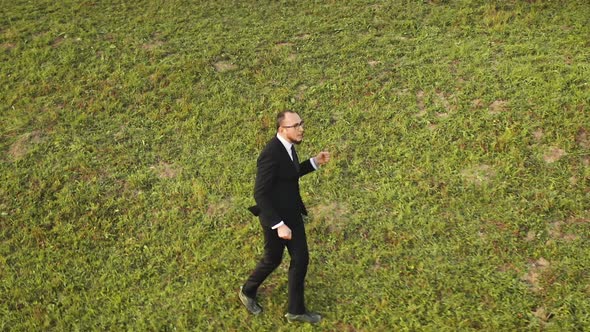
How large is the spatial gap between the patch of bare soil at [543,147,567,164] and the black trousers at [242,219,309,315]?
195 inches

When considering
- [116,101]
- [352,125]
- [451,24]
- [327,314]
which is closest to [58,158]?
[116,101]

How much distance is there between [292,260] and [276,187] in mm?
864

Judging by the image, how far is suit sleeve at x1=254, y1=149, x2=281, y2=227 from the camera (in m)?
5.46

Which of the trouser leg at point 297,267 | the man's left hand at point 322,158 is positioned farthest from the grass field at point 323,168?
the man's left hand at point 322,158

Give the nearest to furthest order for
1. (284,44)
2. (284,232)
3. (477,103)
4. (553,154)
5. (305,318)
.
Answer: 1. (284,232)
2. (305,318)
3. (553,154)
4. (477,103)
5. (284,44)

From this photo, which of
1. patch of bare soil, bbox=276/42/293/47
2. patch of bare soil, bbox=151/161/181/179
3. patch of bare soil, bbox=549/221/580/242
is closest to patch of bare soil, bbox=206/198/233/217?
patch of bare soil, bbox=151/161/181/179

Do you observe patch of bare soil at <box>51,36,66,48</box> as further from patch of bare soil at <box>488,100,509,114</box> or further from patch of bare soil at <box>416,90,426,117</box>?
patch of bare soil at <box>488,100,509,114</box>

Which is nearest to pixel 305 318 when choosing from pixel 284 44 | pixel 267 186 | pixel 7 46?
pixel 267 186

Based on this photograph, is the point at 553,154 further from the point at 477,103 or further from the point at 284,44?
the point at 284,44

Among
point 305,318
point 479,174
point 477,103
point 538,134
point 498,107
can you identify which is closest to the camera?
point 305,318

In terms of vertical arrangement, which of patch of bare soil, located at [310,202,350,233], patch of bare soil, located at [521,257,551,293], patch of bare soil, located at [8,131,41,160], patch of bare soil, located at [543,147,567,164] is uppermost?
patch of bare soil, located at [8,131,41,160]

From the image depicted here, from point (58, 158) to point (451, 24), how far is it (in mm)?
9260

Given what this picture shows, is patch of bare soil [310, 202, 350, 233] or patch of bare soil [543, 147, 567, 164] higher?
patch of bare soil [310, 202, 350, 233]

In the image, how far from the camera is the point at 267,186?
17.9 ft
